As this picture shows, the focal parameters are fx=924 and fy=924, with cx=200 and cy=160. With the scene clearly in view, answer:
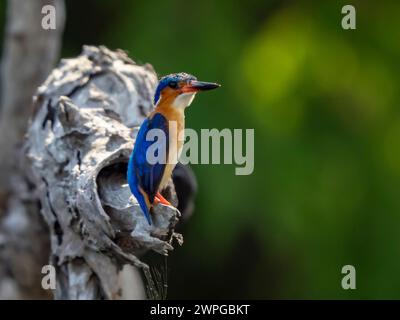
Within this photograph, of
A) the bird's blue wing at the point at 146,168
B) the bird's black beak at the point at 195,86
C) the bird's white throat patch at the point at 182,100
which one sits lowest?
the bird's blue wing at the point at 146,168

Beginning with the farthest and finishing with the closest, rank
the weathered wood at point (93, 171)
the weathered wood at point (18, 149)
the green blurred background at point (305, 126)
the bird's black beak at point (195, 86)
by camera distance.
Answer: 1. the green blurred background at point (305, 126)
2. the weathered wood at point (18, 149)
3. the weathered wood at point (93, 171)
4. the bird's black beak at point (195, 86)

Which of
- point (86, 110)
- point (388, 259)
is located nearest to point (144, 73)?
point (86, 110)

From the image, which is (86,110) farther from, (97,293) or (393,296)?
(393,296)

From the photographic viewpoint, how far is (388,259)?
396cm

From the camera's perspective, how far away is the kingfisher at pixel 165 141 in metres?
1.71

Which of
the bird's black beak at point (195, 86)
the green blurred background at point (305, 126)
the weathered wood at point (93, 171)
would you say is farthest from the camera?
the green blurred background at point (305, 126)

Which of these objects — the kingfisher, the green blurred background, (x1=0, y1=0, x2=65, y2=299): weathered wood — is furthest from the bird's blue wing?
the green blurred background

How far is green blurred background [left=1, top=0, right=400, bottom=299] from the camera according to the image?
3.86 m

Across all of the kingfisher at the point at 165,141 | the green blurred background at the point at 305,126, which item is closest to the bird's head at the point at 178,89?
the kingfisher at the point at 165,141

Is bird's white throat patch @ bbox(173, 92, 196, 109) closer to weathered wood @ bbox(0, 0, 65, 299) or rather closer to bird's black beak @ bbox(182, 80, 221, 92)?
bird's black beak @ bbox(182, 80, 221, 92)

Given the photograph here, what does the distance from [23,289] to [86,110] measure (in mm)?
841
